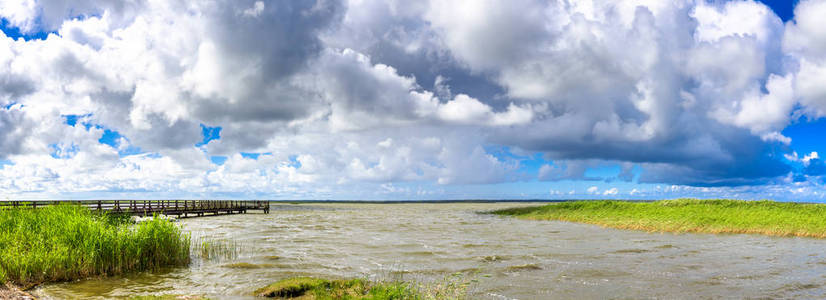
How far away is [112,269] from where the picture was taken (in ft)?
52.9

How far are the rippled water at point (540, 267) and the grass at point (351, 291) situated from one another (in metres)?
1.29

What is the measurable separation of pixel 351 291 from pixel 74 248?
9.96m

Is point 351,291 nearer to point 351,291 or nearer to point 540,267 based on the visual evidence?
point 351,291

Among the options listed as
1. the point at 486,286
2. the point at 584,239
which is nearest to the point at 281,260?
the point at 486,286

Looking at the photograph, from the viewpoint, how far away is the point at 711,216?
39.2 metres

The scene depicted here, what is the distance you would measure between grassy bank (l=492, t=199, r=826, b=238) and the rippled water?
3460 mm

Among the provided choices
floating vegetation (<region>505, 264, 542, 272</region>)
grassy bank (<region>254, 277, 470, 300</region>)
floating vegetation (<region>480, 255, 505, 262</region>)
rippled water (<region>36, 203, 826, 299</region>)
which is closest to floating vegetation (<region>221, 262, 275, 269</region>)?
rippled water (<region>36, 203, 826, 299</region>)

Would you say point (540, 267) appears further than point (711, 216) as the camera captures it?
No

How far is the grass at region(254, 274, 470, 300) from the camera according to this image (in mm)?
12688

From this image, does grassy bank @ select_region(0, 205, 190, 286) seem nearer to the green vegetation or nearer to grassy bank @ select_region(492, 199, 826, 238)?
the green vegetation

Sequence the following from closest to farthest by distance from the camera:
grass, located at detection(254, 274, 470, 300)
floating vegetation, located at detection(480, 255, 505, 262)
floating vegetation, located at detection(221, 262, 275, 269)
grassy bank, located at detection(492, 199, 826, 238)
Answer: grass, located at detection(254, 274, 470, 300) < floating vegetation, located at detection(221, 262, 275, 269) < floating vegetation, located at detection(480, 255, 505, 262) < grassy bank, located at detection(492, 199, 826, 238)

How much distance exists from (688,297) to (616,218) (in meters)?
33.5

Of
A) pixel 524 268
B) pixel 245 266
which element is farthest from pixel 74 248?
pixel 524 268

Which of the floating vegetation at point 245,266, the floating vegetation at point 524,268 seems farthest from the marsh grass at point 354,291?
the floating vegetation at point 245,266
